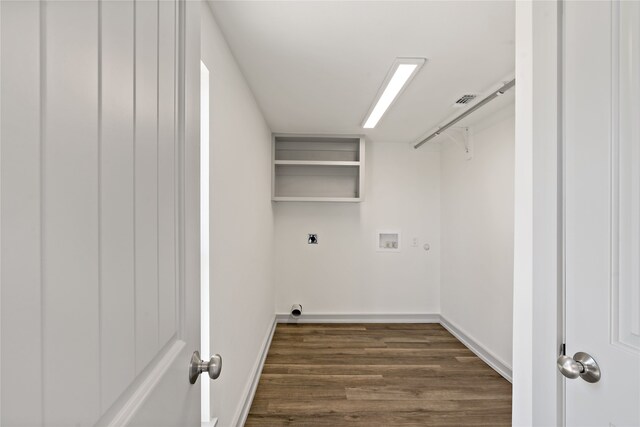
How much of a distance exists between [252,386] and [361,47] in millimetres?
2373

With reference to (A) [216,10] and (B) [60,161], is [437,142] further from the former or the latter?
(B) [60,161]

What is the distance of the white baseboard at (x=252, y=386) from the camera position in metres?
1.89

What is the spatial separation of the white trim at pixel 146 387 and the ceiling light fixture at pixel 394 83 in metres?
1.77

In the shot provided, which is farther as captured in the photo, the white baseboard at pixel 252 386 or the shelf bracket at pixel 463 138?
the shelf bracket at pixel 463 138

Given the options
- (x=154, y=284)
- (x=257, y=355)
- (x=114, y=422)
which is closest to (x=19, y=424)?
(x=114, y=422)

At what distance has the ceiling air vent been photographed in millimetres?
2312

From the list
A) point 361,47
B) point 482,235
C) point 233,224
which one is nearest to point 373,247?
point 482,235

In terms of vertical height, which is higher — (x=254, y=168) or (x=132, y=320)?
(x=254, y=168)

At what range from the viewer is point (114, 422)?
1.38ft

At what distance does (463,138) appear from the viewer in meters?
3.27

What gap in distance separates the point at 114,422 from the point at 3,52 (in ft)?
1.50
